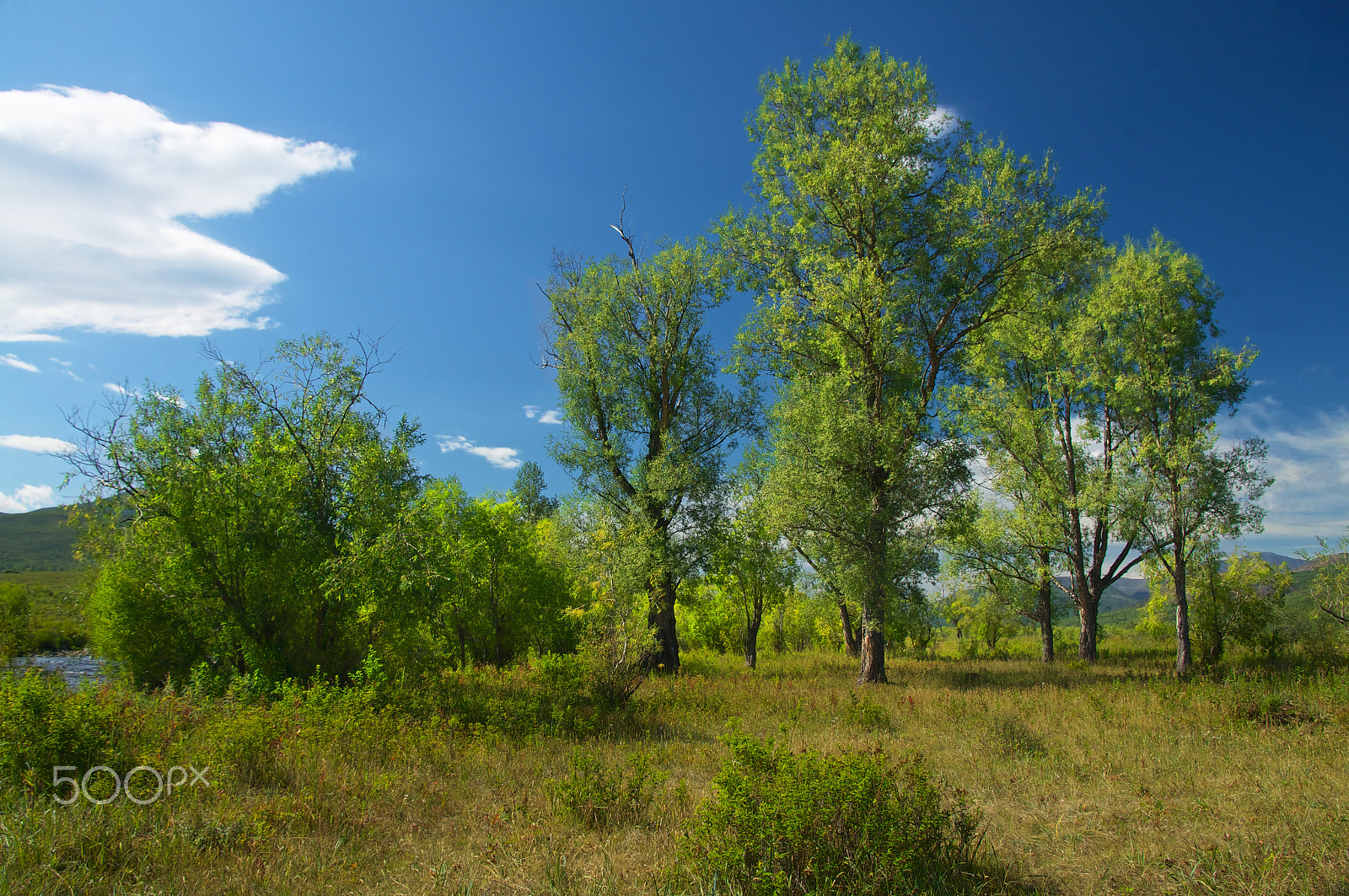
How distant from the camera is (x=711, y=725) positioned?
10.8m

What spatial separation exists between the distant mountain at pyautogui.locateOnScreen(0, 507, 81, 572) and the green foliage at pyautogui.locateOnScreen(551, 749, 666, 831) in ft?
647

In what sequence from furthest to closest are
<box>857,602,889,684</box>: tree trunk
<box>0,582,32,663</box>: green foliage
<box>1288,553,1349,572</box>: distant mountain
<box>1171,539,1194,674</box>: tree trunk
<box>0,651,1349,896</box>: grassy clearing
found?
<box>1171,539,1194,674</box>: tree trunk
<box>1288,553,1349,572</box>: distant mountain
<box>857,602,889,684</box>: tree trunk
<box>0,582,32,663</box>: green foliage
<box>0,651,1349,896</box>: grassy clearing

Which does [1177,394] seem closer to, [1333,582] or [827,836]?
[1333,582]

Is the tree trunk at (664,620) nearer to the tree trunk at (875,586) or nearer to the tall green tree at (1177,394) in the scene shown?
the tree trunk at (875,586)

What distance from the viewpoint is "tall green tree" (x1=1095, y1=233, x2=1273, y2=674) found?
680 inches

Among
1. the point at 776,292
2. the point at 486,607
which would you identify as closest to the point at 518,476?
the point at 486,607

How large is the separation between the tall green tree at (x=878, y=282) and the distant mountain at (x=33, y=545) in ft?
639

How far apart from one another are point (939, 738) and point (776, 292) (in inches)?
504

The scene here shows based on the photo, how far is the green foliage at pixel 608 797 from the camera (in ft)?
19.7

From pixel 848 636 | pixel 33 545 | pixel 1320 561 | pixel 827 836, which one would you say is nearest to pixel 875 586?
Answer: pixel 827 836

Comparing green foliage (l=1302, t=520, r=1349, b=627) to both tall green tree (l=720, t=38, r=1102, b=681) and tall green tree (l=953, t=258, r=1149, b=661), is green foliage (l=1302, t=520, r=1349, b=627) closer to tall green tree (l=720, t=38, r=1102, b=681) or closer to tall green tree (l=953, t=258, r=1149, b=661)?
tall green tree (l=953, t=258, r=1149, b=661)

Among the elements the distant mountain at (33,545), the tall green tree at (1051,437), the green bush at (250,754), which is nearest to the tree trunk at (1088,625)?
the tall green tree at (1051,437)

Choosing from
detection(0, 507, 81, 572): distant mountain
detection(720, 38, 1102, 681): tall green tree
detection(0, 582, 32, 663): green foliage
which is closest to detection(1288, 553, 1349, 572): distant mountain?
detection(720, 38, 1102, 681): tall green tree

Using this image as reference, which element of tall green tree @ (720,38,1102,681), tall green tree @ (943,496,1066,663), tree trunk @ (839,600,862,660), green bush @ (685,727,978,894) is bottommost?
tree trunk @ (839,600,862,660)
